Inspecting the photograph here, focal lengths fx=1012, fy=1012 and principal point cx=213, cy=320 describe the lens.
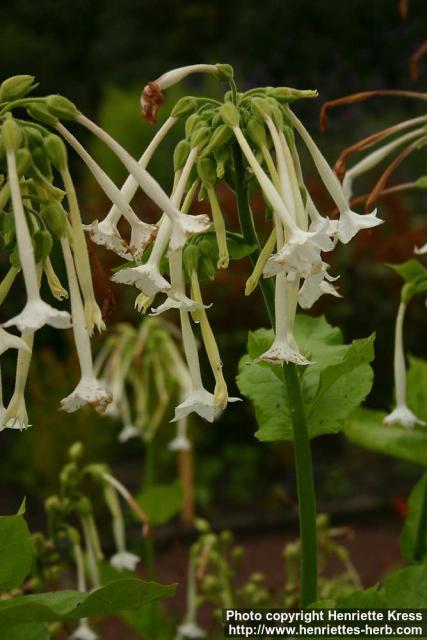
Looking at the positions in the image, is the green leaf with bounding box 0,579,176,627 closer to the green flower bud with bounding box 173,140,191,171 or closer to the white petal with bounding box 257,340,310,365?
the white petal with bounding box 257,340,310,365

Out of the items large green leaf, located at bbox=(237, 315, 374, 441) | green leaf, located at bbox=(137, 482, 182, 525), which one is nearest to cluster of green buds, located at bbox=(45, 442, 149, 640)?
green leaf, located at bbox=(137, 482, 182, 525)

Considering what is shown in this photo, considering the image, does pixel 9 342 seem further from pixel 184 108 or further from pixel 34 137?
pixel 184 108

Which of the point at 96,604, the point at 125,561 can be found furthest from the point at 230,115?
the point at 125,561

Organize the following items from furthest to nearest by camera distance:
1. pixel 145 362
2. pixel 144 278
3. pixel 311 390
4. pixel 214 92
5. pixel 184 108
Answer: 1. pixel 214 92
2. pixel 145 362
3. pixel 311 390
4. pixel 184 108
5. pixel 144 278

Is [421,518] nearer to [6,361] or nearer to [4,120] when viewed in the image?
[4,120]

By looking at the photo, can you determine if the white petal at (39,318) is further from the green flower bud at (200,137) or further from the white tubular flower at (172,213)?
the green flower bud at (200,137)

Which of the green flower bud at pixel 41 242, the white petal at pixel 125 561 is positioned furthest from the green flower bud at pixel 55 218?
the white petal at pixel 125 561

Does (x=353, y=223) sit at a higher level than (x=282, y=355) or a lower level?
higher
